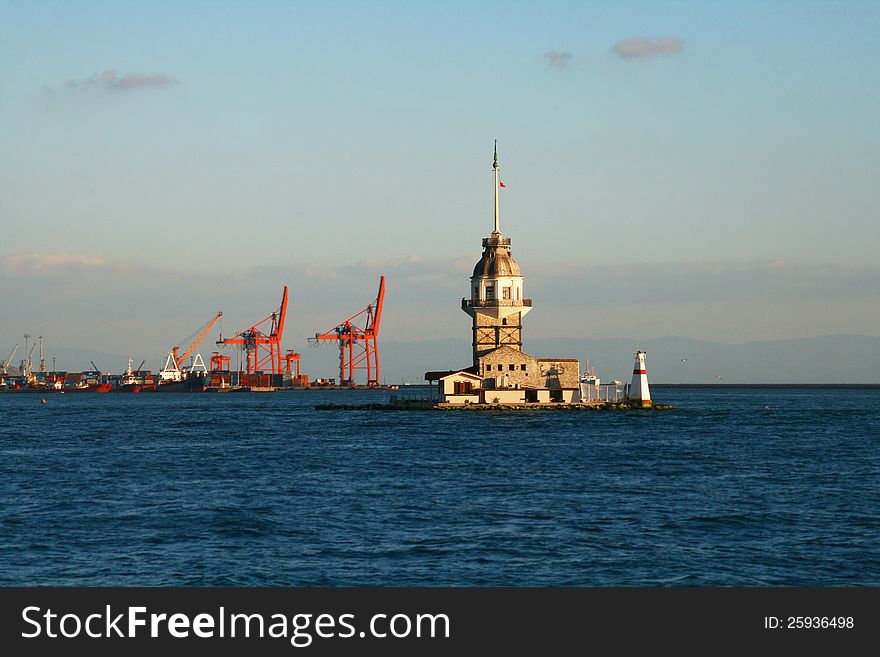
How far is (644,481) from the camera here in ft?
160

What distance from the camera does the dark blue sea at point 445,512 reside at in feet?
94.4

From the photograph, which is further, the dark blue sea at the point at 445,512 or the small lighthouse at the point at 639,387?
the small lighthouse at the point at 639,387

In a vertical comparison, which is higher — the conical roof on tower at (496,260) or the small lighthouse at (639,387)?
the conical roof on tower at (496,260)

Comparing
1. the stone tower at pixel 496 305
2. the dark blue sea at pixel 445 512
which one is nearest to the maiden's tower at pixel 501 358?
the stone tower at pixel 496 305

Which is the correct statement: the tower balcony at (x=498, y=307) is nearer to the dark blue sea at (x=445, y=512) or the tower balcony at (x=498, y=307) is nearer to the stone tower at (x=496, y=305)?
the stone tower at (x=496, y=305)

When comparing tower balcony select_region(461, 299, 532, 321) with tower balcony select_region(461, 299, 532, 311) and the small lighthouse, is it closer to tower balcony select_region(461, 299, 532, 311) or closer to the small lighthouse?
tower balcony select_region(461, 299, 532, 311)

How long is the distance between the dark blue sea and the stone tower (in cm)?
3587

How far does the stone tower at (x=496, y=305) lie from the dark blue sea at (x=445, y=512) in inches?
1412

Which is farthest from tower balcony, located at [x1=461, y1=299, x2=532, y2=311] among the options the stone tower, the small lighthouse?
the small lighthouse

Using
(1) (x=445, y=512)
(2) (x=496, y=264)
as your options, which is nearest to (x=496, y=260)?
(2) (x=496, y=264)

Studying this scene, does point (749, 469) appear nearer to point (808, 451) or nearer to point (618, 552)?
point (808, 451)

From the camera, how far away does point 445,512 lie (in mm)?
38969

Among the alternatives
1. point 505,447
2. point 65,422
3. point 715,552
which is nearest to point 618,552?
point 715,552

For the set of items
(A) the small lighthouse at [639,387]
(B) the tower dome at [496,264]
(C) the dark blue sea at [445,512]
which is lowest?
(C) the dark blue sea at [445,512]
